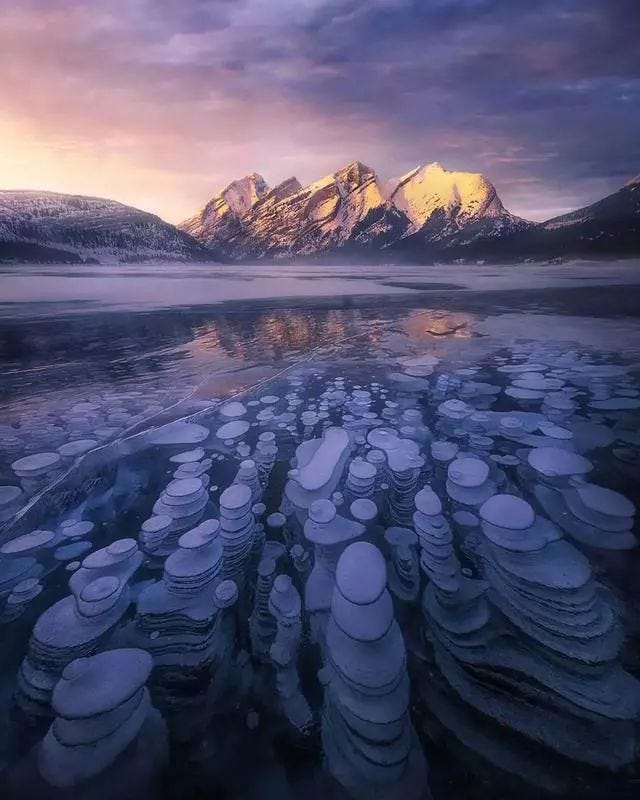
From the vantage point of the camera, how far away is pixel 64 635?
2.62 ft

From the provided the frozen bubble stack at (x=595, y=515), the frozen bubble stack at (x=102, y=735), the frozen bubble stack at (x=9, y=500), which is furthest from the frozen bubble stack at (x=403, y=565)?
the frozen bubble stack at (x=9, y=500)

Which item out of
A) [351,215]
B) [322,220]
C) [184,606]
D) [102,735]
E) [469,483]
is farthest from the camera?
[322,220]

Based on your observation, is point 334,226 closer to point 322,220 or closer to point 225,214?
point 322,220

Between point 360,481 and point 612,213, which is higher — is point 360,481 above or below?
below

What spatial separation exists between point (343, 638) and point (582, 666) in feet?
1.53

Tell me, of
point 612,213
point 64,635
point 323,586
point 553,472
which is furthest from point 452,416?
point 612,213

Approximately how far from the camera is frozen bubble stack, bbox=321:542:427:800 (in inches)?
25.5

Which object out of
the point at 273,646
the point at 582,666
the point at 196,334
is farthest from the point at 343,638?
the point at 196,334

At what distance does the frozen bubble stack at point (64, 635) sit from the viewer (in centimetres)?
73

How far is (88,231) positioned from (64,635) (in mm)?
13540

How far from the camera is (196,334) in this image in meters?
3.29

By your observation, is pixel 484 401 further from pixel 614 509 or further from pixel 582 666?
pixel 582 666

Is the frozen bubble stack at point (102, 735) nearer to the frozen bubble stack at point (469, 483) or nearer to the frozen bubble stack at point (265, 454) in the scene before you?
the frozen bubble stack at point (265, 454)

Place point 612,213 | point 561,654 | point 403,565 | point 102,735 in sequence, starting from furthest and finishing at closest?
point 612,213 < point 403,565 < point 561,654 < point 102,735
